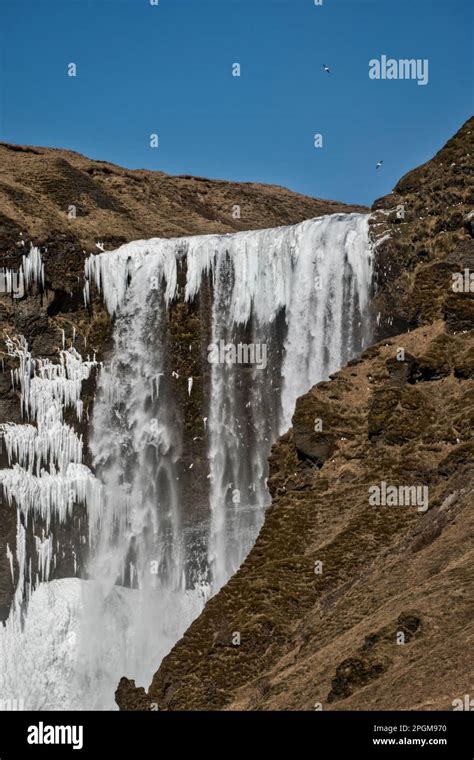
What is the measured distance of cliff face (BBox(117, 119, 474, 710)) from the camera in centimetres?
3152

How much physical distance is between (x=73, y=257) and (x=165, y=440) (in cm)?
807

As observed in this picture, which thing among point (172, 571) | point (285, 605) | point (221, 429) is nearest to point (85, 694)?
point (172, 571)

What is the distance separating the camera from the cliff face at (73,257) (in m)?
60.4

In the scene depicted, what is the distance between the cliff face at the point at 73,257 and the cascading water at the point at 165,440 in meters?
0.42

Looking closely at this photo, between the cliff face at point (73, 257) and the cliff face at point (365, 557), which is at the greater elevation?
the cliff face at point (73, 257)

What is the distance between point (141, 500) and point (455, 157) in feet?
54.7

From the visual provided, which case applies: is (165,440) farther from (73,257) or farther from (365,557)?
(365,557)

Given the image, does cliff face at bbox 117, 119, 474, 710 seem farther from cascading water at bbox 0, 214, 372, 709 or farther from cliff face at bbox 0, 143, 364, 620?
cliff face at bbox 0, 143, 364, 620

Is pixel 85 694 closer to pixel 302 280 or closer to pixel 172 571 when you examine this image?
pixel 172 571

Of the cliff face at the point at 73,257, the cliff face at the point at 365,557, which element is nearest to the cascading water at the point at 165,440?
the cliff face at the point at 73,257

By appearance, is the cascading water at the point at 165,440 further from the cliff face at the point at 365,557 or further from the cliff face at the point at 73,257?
the cliff face at the point at 365,557

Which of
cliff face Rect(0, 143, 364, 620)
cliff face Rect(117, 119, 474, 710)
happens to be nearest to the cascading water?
cliff face Rect(0, 143, 364, 620)
